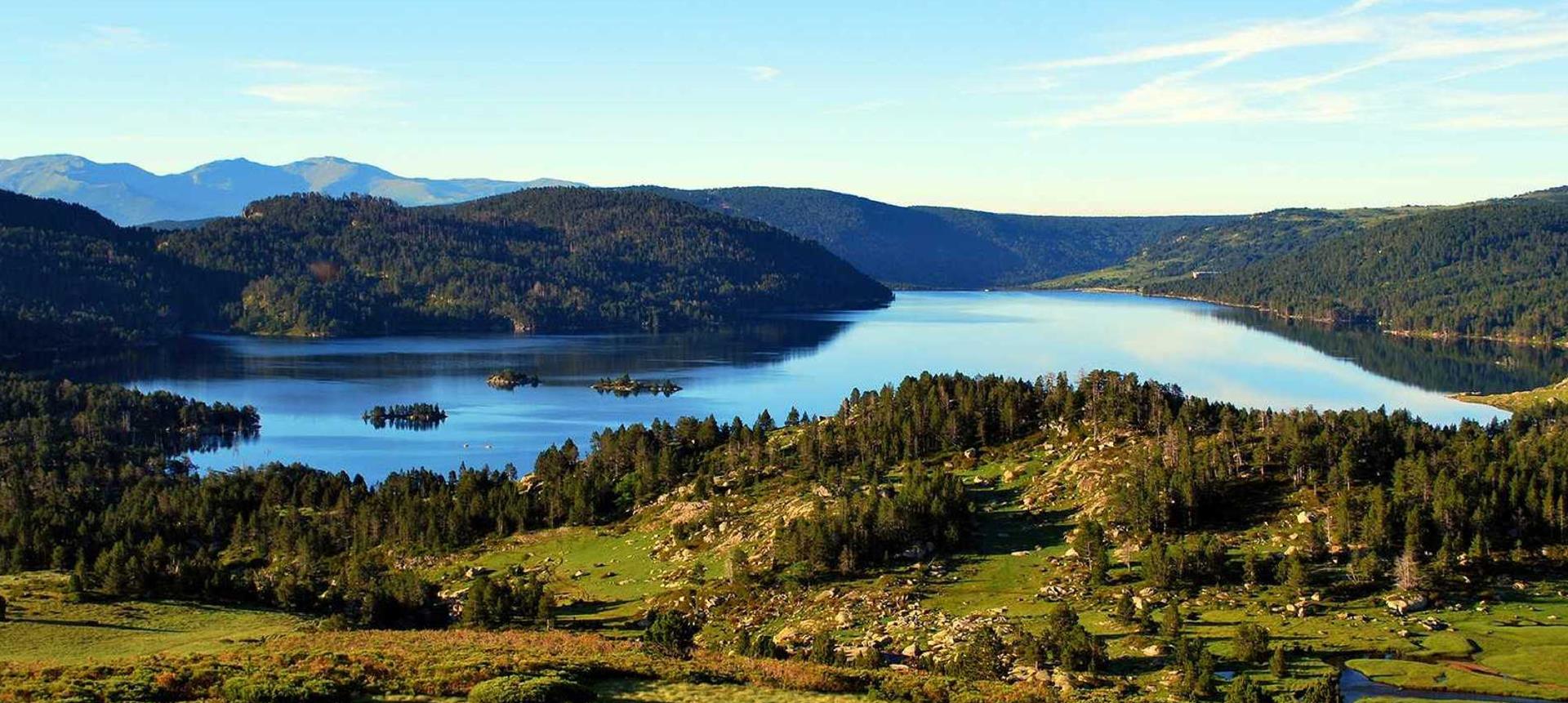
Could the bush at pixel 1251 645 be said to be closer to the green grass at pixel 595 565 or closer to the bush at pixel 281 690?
the green grass at pixel 595 565

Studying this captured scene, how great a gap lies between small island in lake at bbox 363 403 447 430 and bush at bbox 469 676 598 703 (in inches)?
5929

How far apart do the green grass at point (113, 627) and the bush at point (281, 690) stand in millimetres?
15192

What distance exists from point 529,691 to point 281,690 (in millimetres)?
8058

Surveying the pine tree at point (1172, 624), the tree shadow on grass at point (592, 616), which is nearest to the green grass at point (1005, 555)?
the pine tree at point (1172, 624)

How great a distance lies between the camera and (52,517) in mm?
105938

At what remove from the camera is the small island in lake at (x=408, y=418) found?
191375 millimetres

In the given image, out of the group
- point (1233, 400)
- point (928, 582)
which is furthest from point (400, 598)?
point (1233, 400)

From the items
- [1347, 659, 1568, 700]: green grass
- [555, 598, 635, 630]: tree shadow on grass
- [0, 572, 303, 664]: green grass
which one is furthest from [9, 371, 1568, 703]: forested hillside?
[0, 572, 303, 664]: green grass

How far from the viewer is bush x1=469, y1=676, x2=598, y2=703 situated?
4184 cm

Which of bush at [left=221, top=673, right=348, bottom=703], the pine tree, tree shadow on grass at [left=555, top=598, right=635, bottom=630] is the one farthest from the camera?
tree shadow on grass at [left=555, top=598, right=635, bottom=630]

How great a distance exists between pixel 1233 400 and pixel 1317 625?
430ft

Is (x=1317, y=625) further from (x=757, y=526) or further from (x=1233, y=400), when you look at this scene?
(x=1233, y=400)

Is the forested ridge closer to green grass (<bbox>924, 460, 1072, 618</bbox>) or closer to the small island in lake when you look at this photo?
green grass (<bbox>924, 460, 1072, 618</bbox>)

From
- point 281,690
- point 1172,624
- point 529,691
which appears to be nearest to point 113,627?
point 281,690
